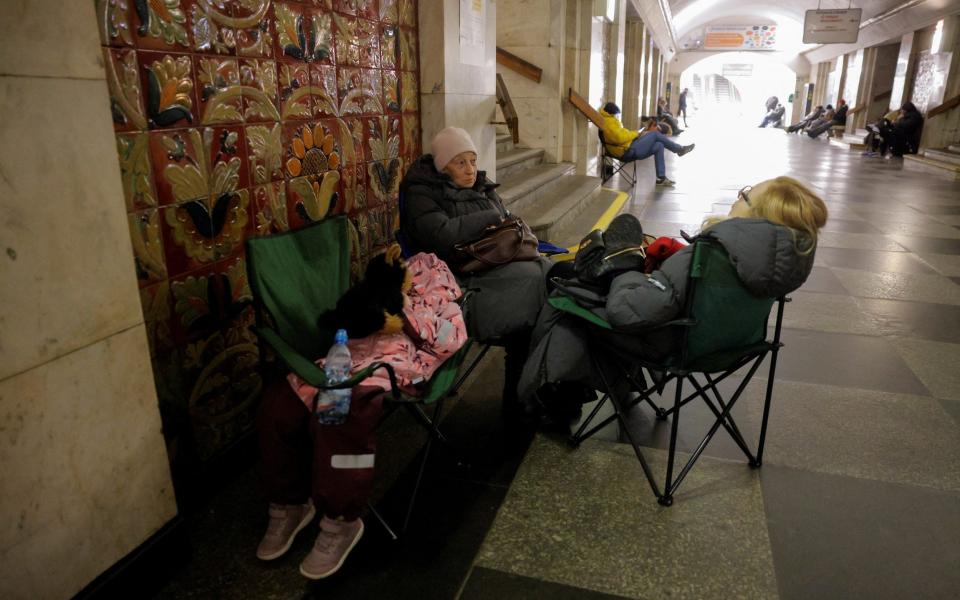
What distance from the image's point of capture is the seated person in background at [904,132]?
1614cm

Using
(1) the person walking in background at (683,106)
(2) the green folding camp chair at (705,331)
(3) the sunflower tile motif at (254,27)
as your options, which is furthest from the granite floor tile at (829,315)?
(1) the person walking in background at (683,106)

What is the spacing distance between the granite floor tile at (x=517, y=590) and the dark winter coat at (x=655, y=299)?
70 centimetres

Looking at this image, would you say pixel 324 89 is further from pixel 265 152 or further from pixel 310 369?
pixel 310 369

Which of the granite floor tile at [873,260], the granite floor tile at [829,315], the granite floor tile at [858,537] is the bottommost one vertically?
the granite floor tile at [858,537]

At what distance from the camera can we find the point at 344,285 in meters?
2.49

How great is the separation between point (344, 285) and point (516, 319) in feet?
2.25

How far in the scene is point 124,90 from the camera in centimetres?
186

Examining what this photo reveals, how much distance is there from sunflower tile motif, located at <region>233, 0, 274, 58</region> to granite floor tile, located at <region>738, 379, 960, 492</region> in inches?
97.0

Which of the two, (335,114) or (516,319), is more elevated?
(335,114)

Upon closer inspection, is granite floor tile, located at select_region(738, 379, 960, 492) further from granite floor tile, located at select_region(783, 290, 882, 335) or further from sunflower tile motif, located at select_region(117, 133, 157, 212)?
sunflower tile motif, located at select_region(117, 133, 157, 212)

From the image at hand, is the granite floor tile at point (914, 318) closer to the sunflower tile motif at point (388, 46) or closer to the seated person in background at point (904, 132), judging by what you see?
the sunflower tile motif at point (388, 46)

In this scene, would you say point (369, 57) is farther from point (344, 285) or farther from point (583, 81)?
point (583, 81)

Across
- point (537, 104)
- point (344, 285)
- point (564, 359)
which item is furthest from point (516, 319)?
point (537, 104)

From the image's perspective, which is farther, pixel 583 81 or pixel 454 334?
pixel 583 81
